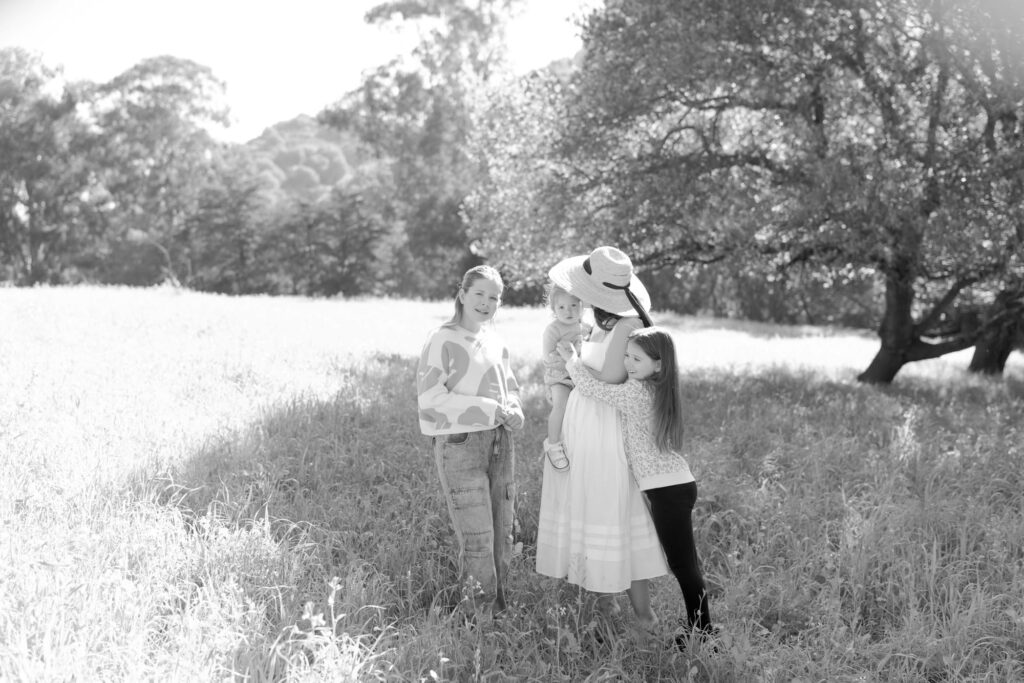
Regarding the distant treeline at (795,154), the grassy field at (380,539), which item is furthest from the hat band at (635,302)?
the distant treeline at (795,154)

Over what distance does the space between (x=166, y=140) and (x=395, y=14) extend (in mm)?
13582

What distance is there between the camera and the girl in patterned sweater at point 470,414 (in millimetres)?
4102

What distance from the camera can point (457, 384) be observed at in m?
4.16

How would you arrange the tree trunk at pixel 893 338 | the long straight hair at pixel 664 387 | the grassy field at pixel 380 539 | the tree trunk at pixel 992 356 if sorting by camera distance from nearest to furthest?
1. the grassy field at pixel 380 539
2. the long straight hair at pixel 664 387
3. the tree trunk at pixel 893 338
4. the tree trunk at pixel 992 356

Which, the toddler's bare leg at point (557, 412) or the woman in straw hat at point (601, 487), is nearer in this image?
the woman in straw hat at point (601, 487)

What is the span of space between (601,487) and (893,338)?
1013cm

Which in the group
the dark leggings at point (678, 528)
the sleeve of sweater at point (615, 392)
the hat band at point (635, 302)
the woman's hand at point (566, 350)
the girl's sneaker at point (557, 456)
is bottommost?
the dark leggings at point (678, 528)

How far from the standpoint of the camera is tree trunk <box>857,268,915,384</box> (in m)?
12.2

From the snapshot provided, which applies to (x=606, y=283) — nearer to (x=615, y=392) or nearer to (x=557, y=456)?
(x=615, y=392)

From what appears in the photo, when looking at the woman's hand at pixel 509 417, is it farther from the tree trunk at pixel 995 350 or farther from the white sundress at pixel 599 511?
the tree trunk at pixel 995 350

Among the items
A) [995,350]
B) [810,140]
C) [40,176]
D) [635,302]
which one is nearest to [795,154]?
[810,140]

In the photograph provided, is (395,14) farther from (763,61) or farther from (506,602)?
(506,602)

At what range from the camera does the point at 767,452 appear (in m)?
7.38

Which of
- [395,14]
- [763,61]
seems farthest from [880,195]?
[395,14]
